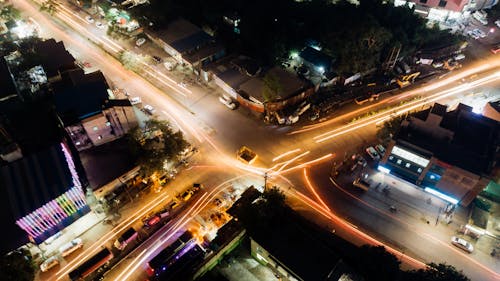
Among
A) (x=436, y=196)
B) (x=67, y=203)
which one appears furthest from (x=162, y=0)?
(x=436, y=196)

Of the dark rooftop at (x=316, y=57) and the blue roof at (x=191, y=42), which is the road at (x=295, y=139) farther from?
the dark rooftop at (x=316, y=57)

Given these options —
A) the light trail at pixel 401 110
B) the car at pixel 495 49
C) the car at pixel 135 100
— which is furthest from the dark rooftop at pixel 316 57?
the car at pixel 495 49

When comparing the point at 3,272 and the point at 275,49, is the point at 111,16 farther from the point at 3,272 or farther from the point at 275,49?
the point at 3,272

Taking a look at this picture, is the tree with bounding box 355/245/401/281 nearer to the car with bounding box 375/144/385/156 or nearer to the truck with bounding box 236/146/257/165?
the car with bounding box 375/144/385/156

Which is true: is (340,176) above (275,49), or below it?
below

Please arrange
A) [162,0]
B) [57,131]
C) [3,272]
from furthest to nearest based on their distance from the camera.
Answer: [162,0]
[57,131]
[3,272]

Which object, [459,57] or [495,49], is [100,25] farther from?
[495,49]

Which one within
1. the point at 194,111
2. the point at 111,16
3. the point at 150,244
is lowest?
the point at 150,244
